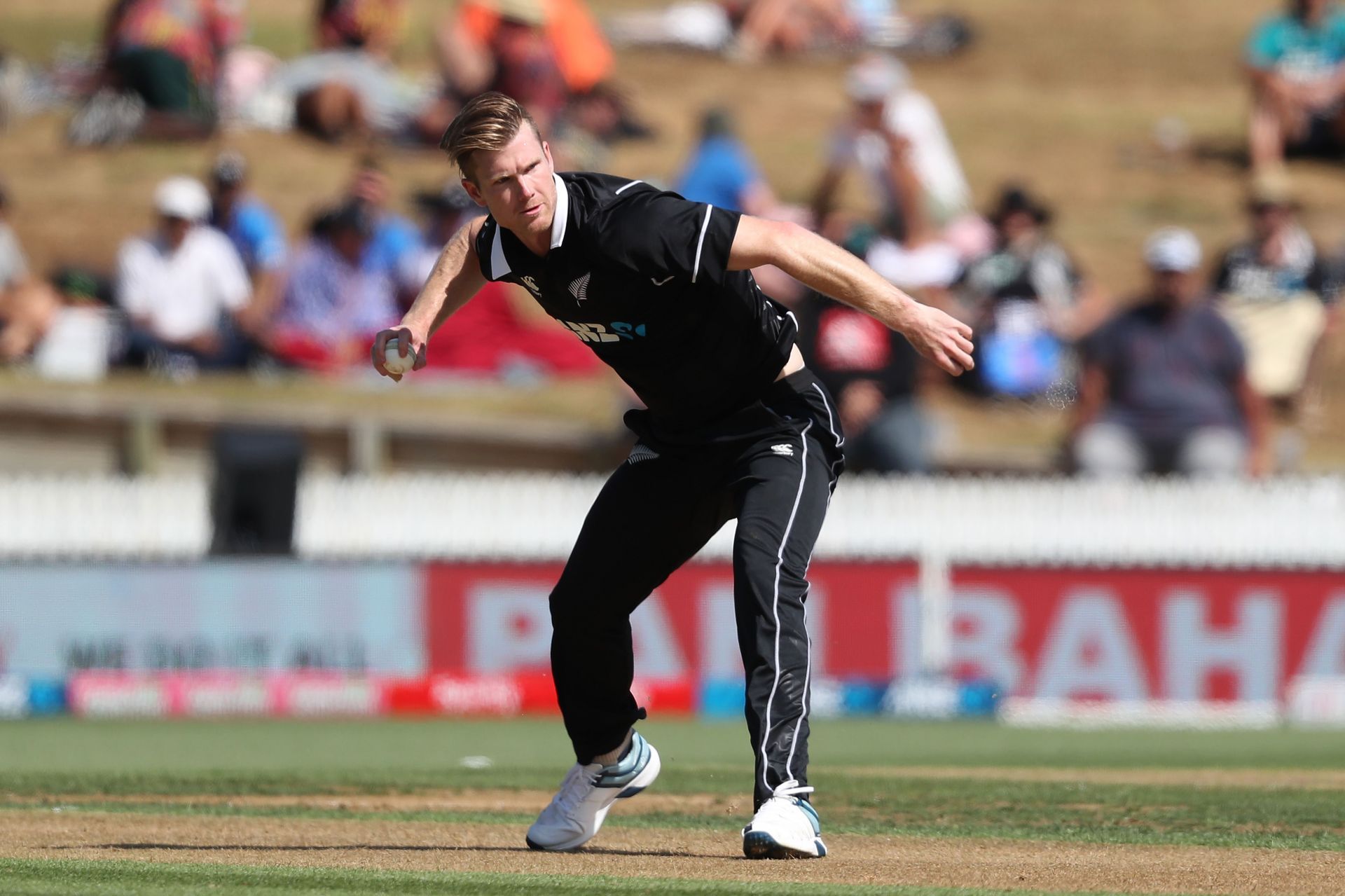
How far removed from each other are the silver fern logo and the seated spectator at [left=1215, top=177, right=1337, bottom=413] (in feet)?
34.4

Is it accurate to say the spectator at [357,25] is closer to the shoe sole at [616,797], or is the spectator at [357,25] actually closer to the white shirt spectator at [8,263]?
the white shirt spectator at [8,263]

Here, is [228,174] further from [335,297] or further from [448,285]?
[448,285]

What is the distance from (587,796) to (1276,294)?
10.6m

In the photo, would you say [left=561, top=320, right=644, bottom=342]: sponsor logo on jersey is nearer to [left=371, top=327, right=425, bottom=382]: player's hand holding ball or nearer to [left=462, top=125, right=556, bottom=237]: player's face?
[left=462, top=125, right=556, bottom=237]: player's face

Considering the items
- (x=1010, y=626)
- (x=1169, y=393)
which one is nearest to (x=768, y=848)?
(x=1010, y=626)

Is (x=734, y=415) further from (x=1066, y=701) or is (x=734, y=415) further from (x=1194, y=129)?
(x=1194, y=129)

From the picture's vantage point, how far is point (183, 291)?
50.0 feet

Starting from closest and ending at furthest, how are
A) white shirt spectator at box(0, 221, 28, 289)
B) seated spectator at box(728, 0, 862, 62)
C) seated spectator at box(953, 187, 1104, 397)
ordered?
seated spectator at box(953, 187, 1104, 397) < white shirt spectator at box(0, 221, 28, 289) < seated spectator at box(728, 0, 862, 62)

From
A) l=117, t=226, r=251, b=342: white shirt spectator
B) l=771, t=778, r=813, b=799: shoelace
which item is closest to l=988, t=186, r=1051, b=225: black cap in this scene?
l=117, t=226, r=251, b=342: white shirt spectator

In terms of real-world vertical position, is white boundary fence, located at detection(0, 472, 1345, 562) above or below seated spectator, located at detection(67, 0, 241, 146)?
below

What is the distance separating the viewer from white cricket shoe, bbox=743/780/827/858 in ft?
18.1

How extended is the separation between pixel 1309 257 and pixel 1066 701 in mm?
4602

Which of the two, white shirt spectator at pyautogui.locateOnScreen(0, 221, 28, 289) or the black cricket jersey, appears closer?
the black cricket jersey

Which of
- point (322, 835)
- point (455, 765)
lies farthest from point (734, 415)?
point (455, 765)
